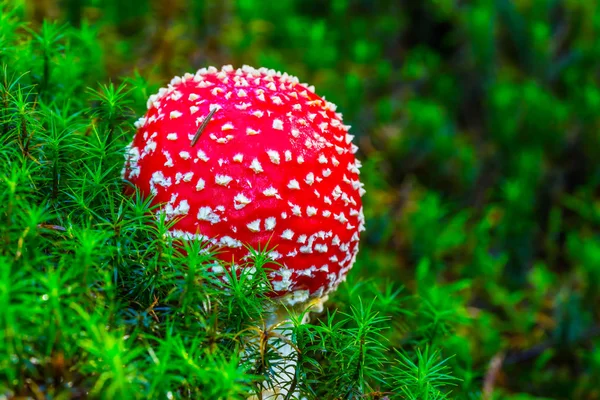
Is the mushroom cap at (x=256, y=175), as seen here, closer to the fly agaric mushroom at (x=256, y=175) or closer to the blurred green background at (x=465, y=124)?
the fly agaric mushroom at (x=256, y=175)

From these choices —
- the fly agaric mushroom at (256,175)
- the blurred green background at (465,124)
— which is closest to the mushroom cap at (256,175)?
the fly agaric mushroom at (256,175)

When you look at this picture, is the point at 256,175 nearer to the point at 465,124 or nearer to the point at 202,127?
the point at 202,127

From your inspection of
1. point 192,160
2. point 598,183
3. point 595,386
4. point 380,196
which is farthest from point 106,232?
point 598,183

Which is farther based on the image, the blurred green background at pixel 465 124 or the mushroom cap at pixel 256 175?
the blurred green background at pixel 465 124

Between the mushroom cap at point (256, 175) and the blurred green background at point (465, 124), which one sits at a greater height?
the blurred green background at point (465, 124)

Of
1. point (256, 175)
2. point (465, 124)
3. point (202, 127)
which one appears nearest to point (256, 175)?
point (256, 175)

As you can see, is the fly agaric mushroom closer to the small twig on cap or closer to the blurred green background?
the small twig on cap

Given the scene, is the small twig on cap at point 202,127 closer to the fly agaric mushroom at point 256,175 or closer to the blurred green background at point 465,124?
the fly agaric mushroom at point 256,175

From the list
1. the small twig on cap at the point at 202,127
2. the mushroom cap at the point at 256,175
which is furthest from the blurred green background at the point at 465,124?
the small twig on cap at the point at 202,127
